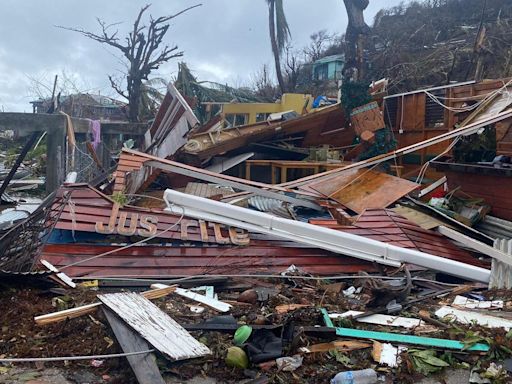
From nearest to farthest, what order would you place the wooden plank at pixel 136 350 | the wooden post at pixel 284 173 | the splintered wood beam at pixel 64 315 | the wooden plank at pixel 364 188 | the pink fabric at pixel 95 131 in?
the wooden plank at pixel 136 350
the splintered wood beam at pixel 64 315
the wooden plank at pixel 364 188
the wooden post at pixel 284 173
the pink fabric at pixel 95 131

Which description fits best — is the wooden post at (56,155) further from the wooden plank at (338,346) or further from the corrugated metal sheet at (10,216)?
the wooden plank at (338,346)

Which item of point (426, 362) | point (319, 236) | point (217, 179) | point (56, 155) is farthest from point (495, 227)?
point (56, 155)

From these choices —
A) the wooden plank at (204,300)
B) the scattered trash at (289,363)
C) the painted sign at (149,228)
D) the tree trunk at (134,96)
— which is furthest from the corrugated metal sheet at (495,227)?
the tree trunk at (134,96)

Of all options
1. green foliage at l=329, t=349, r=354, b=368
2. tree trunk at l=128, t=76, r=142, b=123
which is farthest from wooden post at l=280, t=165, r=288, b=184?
tree trunk at l=128, t=76, r=142, b=123

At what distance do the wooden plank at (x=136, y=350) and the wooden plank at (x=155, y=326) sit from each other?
0.12 feet

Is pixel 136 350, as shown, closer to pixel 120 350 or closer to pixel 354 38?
pixel 120 350

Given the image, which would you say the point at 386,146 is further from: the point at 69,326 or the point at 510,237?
the point at 69,326

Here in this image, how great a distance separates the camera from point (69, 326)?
346 centimetres

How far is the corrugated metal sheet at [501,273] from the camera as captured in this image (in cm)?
493

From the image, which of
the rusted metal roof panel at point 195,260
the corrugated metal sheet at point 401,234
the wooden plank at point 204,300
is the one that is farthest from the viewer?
the corrugated metal sheet at point 401,234

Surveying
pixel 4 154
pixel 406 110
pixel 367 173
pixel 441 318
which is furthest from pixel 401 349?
pixel 4 154

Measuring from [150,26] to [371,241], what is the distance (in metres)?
13.7

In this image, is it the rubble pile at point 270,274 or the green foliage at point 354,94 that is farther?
the green foliage at point 354,94

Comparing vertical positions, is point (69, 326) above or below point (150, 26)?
below
